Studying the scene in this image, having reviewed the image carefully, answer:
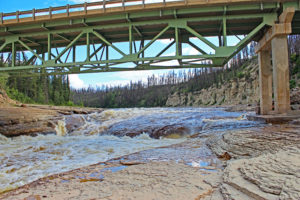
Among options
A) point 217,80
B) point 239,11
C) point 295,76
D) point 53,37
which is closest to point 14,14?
point 53,37

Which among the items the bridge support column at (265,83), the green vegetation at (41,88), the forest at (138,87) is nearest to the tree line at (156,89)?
the forest at (138,87)

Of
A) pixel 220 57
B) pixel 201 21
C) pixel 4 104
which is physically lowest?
pixel 4 104

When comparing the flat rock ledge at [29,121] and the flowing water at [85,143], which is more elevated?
the flat rock ledge at [29,121]

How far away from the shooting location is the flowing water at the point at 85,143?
16.3 feet

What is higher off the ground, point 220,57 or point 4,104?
point 220,57

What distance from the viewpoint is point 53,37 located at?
12.2 meters

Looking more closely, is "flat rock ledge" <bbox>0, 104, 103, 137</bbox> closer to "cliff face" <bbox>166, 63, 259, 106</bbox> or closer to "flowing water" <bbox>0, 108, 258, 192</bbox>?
"flowing water" <bbox>0, 108, 258, 192</bbox>

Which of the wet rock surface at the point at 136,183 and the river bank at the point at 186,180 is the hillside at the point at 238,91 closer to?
the river bank at the point at 186,180

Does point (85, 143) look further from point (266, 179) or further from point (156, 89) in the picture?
point (156, 89)

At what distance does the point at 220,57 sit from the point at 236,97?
50.3 meters

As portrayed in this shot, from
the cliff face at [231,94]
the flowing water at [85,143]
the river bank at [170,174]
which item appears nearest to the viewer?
the river bank at [170,174]

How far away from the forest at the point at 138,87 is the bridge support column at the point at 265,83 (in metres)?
25.9

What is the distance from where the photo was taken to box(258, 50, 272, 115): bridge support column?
11.1 meters

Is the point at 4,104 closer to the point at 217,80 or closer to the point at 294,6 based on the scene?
the point at 294,6
